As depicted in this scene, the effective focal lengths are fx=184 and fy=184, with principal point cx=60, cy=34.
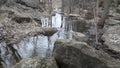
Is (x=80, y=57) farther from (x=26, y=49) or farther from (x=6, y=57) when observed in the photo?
(x=26, y=49)

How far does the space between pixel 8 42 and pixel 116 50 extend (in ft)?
18.4

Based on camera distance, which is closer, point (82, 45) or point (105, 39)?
point (82, 45)

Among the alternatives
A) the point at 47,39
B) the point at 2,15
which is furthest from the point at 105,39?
the point at 2,15

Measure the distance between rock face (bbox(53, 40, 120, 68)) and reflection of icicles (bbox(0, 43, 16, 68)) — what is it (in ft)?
6.58

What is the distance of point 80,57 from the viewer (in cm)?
599

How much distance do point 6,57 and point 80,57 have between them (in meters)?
3.40

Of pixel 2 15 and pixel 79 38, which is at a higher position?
pixel 2 15

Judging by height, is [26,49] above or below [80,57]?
below

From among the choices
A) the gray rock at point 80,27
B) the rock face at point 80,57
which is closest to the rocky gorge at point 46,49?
the rock face at point 80,57

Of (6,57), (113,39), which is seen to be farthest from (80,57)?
(113,39)

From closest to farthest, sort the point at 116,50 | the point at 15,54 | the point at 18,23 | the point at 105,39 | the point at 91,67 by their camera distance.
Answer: the point at 91,67, the point at 15,54, the point at 116,50, the point at 105,39, the point at 18,23

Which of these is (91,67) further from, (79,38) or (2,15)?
(2,15)

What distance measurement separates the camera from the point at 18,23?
1429 cm

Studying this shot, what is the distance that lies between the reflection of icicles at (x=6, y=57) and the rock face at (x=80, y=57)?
2.00 metres
